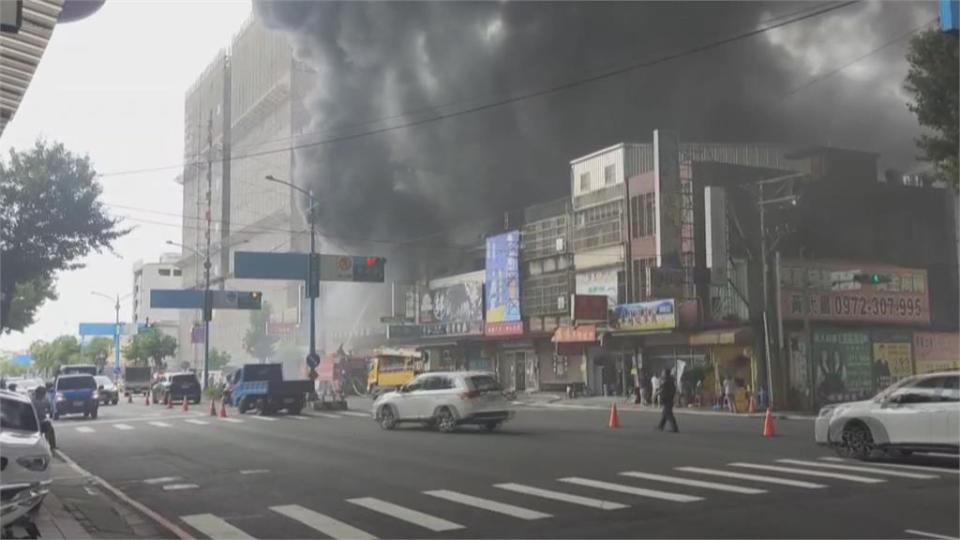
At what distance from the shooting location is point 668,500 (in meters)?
10.9

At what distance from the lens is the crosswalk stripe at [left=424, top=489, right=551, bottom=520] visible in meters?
10.1

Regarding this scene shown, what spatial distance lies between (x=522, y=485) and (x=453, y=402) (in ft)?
32.2

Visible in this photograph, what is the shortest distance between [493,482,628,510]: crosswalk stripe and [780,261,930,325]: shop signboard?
24.4 metres

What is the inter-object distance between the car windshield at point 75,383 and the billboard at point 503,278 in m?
22.7

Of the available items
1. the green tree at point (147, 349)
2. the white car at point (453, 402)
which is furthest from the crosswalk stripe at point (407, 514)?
the green tree at point (147, 349)

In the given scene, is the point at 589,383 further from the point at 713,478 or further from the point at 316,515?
the point at 316,515

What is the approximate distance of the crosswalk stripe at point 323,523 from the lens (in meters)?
9.15

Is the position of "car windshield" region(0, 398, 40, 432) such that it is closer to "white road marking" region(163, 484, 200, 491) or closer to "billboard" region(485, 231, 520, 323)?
"white road marking" region(163, 484, 200, 491)

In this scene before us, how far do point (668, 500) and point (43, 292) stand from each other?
35.5 metres

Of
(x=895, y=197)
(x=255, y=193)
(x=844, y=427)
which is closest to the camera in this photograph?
(x=844, y=427)

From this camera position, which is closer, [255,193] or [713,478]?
[713,478]

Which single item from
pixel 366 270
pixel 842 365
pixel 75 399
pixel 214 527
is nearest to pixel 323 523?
pixel 214 527

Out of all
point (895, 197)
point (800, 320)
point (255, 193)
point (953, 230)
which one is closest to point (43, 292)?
point (800, 320)

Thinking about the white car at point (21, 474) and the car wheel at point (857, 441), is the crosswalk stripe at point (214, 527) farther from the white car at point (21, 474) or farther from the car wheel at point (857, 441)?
the car wheel at point (857, 441)
